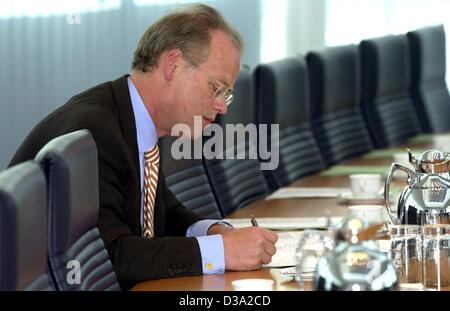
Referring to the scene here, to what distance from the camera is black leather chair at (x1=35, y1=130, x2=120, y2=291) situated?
227 centimetres

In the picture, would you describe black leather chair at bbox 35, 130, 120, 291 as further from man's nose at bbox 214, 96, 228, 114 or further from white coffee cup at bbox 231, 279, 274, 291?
man's nose at bbox 214, 96, 228, 114

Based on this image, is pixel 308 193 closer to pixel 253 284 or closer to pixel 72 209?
pixel 253 284

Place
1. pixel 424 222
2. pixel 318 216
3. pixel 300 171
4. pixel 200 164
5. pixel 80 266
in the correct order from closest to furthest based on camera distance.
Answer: pixel 80 266, pixel 424 222, pixel 318 216, pixel 200 164, pixel 300 171

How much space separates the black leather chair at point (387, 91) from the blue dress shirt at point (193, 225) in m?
3.68

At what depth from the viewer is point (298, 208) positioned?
396cm

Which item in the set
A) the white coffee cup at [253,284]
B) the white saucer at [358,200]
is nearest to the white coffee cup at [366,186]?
the white saucer at [358,200]

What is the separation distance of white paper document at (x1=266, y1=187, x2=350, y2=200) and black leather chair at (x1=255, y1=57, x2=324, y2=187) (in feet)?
2.58

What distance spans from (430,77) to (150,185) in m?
5.15

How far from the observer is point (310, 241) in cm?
266

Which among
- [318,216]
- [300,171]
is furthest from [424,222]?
[300,171]

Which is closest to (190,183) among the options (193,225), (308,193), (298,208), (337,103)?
(308,193)
